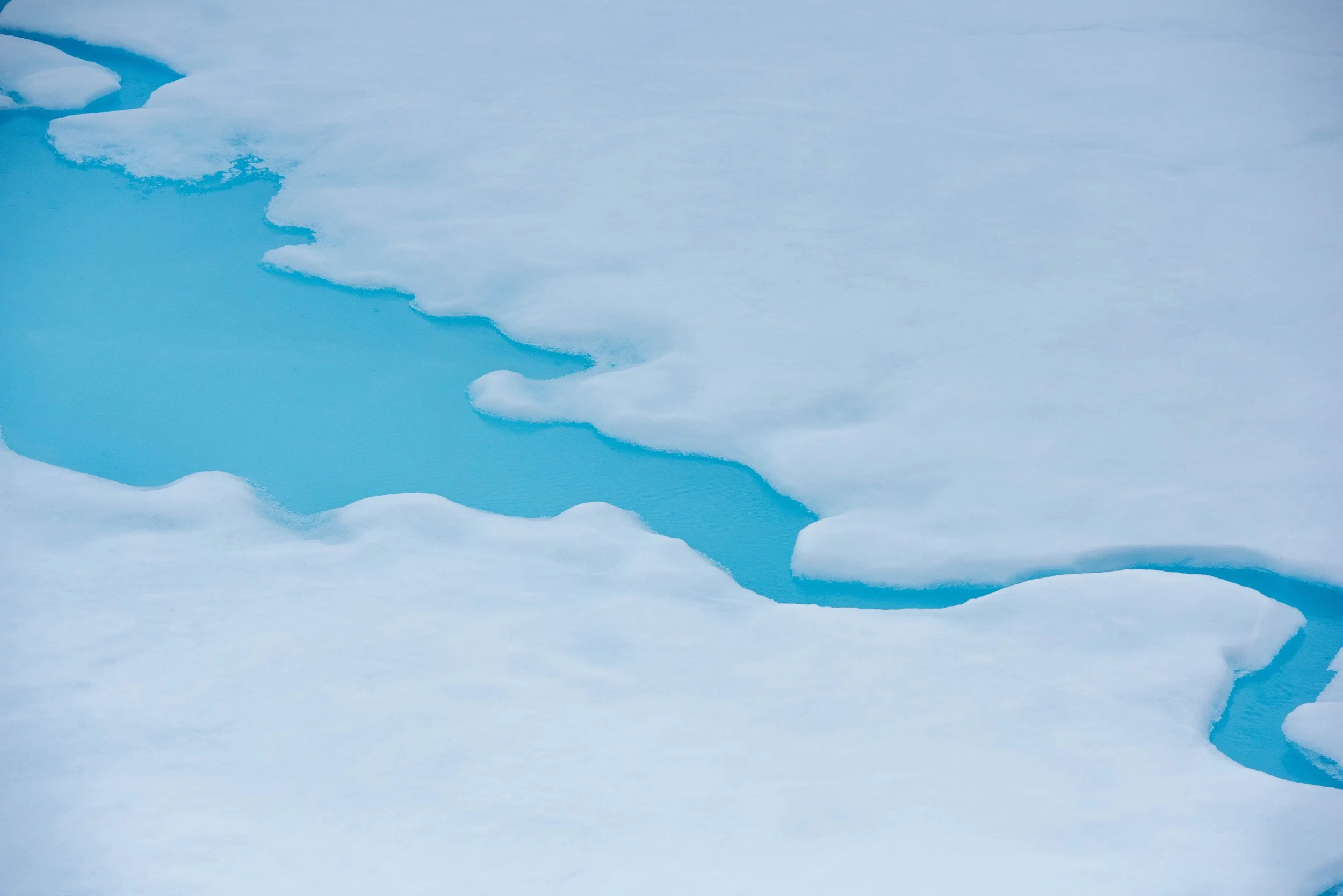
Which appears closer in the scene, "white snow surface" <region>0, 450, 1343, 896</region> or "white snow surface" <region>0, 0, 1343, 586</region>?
"white snow surface" <region>0, 450, 1343, 896</region>

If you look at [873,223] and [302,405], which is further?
[873,223]

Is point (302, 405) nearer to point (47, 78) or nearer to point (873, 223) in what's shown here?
point (873, 223)

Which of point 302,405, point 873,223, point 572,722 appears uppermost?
point 873,223

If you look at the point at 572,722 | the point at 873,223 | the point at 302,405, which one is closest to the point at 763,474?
the point at 572,722

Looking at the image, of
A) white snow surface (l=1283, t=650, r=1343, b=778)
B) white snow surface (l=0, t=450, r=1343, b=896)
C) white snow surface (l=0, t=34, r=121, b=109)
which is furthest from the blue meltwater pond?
white snow surface (l=0, t=34, r=121, b=109)

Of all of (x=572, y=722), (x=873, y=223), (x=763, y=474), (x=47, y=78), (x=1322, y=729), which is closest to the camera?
(x=572, y=722)

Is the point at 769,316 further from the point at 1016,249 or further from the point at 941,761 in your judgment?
the point at 941,761

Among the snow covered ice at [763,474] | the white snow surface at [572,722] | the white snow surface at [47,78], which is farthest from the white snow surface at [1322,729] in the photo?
the white snow surface at [47,78]

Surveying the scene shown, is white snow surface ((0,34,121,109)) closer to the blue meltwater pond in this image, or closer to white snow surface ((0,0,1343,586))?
white snow surface ((0,0,1343,586))
